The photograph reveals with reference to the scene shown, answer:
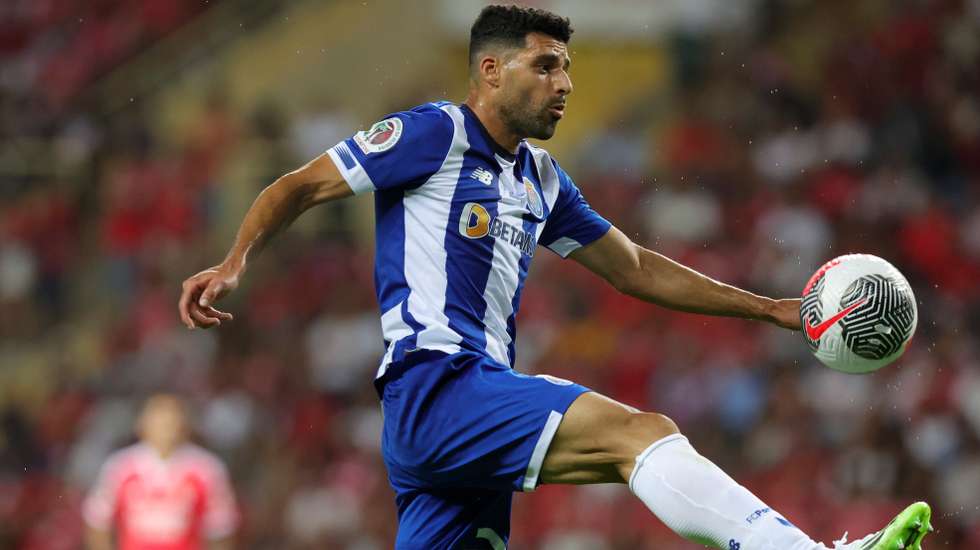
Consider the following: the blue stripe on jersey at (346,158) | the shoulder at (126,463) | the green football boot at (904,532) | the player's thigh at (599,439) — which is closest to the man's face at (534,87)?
the blue stripe on jersey at (346,158)

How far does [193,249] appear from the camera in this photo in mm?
13000

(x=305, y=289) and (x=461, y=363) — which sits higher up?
(x=461, y=363)

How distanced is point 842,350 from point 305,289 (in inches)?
323

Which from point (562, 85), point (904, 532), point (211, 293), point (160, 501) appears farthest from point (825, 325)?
point (160, 501)

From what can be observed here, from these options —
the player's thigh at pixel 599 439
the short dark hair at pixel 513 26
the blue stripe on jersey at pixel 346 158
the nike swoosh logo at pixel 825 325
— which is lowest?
the player's thigh at pixel 599 439

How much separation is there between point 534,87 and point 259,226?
3.33 feet

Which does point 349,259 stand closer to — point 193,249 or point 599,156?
point 193,249

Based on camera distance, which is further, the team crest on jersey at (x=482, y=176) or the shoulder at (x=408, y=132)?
the team crest on jersey at (x=482, y=176)

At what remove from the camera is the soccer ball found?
15.1 ft

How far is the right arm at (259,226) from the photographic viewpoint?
14.2ft

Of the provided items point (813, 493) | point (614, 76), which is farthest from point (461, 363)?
point (614, 76)

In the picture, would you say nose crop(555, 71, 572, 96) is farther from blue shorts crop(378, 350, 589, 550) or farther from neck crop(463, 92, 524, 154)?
blue shorts crop(378, 350, 589, 550)

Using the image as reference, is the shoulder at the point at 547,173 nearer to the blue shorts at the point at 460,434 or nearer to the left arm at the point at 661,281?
the left arm at the point at 661,281

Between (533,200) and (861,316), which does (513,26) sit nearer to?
(533,200)
